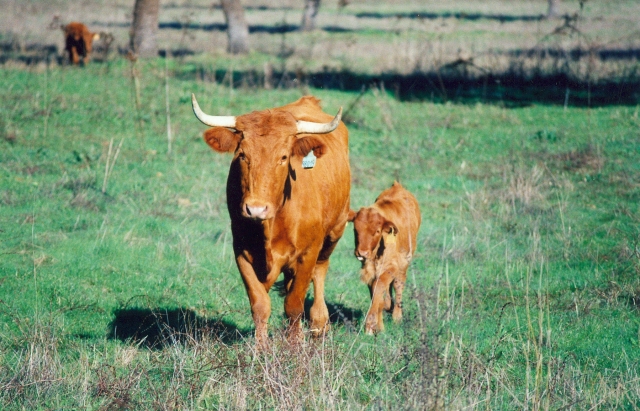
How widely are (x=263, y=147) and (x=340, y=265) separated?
12.6 ft

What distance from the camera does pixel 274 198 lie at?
6023 millimetres

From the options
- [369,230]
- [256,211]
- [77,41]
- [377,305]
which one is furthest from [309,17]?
[256,211]

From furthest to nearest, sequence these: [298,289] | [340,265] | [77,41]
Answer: [77,41]
[340,265]
[298,289]

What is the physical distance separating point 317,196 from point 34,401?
299cm

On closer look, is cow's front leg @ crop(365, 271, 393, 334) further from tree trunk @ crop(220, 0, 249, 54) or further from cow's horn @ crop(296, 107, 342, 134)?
tree trunk @ crop(220, 0, 249, 54)

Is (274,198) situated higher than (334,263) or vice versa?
(274,198)

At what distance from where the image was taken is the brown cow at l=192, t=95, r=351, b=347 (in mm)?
6012

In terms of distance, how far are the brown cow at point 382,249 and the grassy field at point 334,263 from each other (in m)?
0.23

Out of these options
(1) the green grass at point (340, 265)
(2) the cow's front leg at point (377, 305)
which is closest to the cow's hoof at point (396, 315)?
(1) the green grass at point (340, 265)

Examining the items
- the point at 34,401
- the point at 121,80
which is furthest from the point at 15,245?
the point at 121,80

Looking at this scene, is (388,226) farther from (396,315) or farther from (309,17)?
(309,17)

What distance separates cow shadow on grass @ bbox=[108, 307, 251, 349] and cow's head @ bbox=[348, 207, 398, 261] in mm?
Answer: 1432

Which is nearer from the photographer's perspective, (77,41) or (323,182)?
(323,182)

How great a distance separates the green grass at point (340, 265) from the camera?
532 cm
